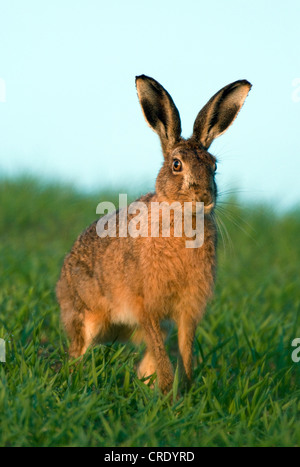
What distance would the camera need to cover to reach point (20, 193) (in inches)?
427

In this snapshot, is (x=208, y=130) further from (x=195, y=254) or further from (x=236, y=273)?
(x=236, y=273)

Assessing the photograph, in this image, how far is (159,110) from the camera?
493 centimetres

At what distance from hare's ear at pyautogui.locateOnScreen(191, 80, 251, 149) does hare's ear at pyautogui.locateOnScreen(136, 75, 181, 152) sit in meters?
0.17

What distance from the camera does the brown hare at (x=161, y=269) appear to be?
4625 mm

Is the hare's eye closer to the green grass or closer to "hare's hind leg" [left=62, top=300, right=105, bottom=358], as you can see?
the green grass

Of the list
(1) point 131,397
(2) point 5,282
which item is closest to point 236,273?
(2) point 5,282

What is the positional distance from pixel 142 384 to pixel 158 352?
0.29 meters

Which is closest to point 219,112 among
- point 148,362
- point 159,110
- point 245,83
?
point 245,83

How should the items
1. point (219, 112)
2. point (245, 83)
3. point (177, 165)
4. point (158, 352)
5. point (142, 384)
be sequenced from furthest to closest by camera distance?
point (219, 112)
point (245, 83)
point (177, 165)
point (158, 352)
point (142, 384)

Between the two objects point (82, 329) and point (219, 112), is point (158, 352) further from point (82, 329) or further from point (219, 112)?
point (219, 112)

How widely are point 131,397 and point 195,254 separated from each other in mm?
1061
